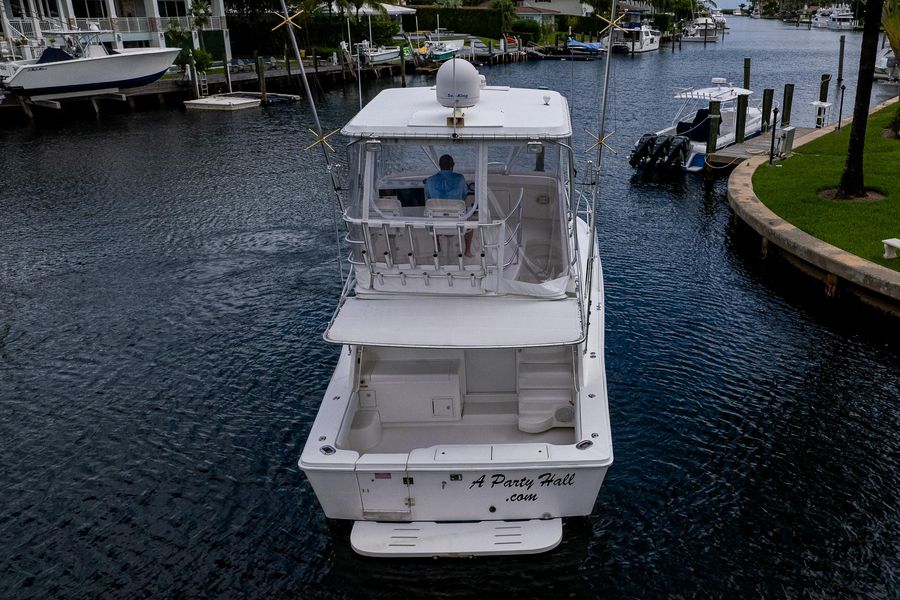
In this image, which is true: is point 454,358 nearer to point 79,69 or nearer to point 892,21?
point 892,21

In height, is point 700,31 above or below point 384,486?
above

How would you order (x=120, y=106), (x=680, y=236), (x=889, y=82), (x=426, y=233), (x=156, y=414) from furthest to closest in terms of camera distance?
(x=889, y=82), (x=120, y=106), (x=680, y=236), (x=156, y=414), (x=426, y=233)

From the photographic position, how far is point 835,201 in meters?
18.6

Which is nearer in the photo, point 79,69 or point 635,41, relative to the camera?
point 79,69

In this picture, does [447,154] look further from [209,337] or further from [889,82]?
[889,82]

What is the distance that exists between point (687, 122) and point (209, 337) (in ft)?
71.3

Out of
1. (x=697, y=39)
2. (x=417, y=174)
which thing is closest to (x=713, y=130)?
(x=417, y=174)

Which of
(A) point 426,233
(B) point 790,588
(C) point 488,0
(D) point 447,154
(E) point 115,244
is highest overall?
(C) point 488,0

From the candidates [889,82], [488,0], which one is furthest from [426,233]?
[488,0]

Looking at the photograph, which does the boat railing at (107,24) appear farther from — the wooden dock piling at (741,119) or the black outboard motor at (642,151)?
the wooden dock piling at (741,119)

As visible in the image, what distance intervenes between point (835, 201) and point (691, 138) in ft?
36.0

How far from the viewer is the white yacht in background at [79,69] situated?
40656mm

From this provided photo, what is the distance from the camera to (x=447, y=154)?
430 inches

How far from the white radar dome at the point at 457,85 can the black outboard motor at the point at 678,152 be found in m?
18.5
